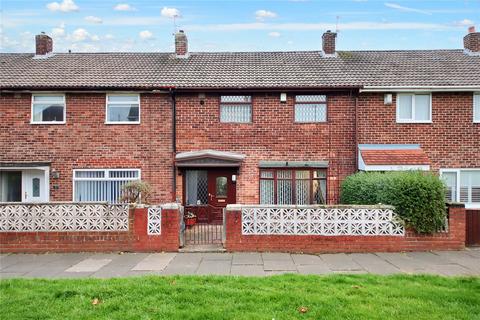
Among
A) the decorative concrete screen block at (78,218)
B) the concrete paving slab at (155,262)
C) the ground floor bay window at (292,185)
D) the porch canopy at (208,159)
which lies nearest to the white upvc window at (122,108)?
the porch canopy at (208,159)

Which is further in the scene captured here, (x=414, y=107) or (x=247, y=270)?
(x=414, y=107)

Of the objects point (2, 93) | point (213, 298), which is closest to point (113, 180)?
point (2, 93)

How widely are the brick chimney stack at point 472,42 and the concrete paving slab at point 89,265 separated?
17.1 meters

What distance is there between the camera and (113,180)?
14.7m

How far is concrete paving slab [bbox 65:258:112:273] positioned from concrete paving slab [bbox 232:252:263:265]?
2884 mm

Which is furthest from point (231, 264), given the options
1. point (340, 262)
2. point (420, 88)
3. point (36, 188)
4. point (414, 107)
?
point (420, 88)

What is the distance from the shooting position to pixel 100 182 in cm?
1477

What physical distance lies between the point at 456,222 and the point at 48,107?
1370 centimetres

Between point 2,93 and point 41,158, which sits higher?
point 2,93

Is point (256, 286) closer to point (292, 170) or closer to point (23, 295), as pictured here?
point (23, 295)

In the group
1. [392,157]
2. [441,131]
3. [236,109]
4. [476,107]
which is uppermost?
[476,107]

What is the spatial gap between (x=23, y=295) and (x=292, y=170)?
10.1 m

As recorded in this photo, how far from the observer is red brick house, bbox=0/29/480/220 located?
14.6m

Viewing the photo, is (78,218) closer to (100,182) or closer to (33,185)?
(100,182)
